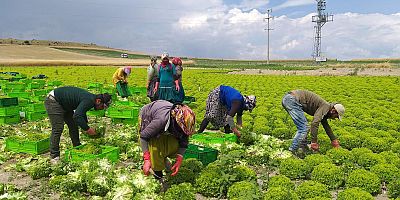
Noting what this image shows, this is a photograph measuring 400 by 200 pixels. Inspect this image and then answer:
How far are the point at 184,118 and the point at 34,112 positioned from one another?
25.1 ft

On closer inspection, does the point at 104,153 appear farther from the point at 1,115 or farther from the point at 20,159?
the point at 1,115

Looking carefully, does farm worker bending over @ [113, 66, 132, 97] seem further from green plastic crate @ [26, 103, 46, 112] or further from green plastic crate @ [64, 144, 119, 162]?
green plastic crate @ [64, 144, 119, 162]

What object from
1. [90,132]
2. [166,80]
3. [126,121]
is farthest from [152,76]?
[90,132]

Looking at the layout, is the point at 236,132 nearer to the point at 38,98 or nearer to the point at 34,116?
the point at 34,116

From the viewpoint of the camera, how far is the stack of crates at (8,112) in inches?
389

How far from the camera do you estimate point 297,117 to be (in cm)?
695

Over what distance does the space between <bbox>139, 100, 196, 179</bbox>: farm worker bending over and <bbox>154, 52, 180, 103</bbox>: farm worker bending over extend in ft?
13.0

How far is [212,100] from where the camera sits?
25.5 feet

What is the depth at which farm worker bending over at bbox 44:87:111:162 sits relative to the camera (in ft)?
19.9

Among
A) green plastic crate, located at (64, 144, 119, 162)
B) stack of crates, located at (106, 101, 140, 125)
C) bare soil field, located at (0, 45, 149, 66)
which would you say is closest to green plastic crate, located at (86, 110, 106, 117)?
stack of crates, located at (106, 101, 140, 125)

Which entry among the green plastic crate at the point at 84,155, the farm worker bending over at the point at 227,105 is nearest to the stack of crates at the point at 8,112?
the green plastic crate at the point at 84,155

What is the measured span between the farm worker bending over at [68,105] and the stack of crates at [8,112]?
4307mm

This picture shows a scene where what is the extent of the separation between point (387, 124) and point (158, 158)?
25.3 feet

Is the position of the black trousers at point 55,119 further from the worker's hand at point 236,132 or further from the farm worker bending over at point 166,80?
the worker's hand at point 236,132
